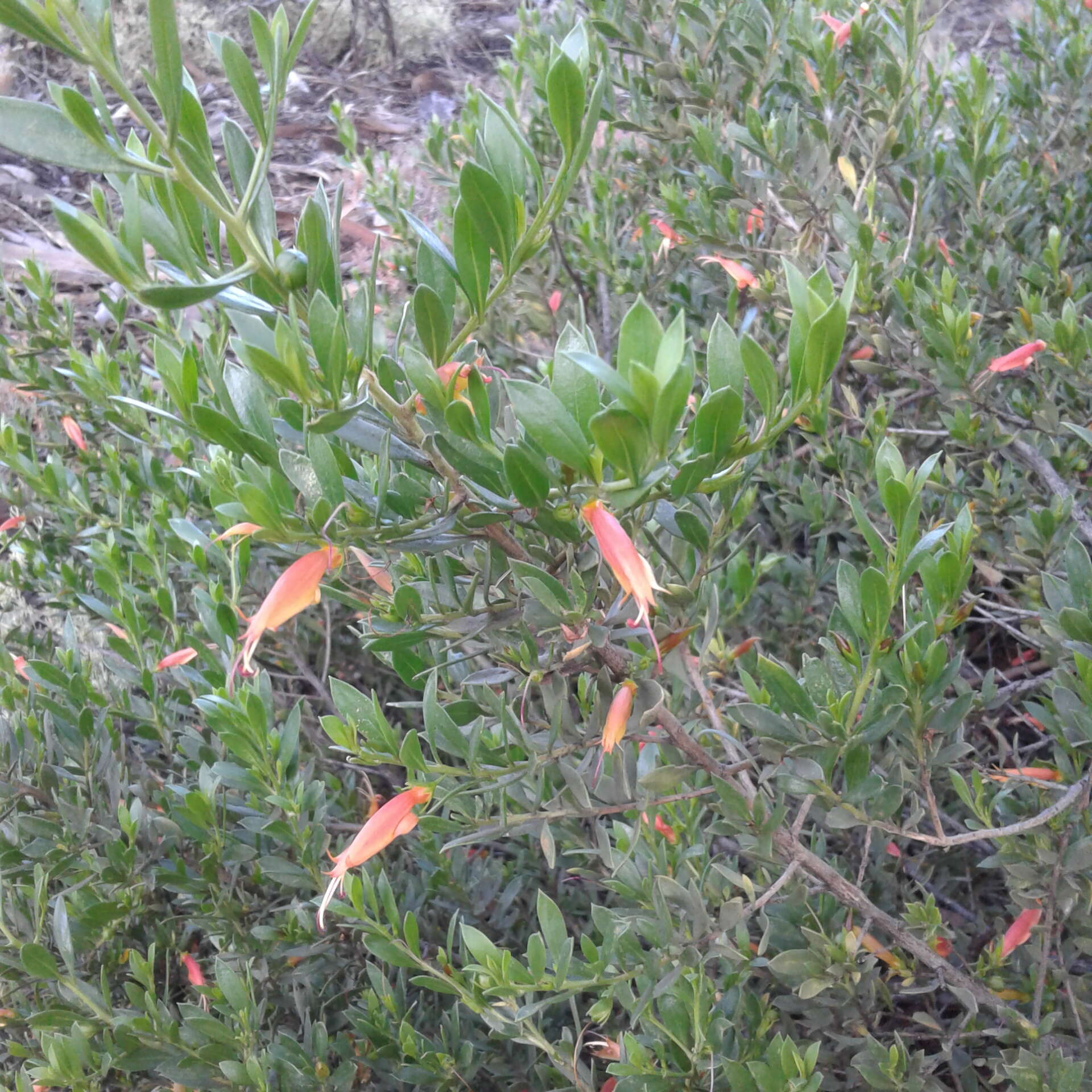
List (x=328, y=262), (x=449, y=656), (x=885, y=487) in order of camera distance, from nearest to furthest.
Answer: (x=328, y=262) → (x=885, y=487) → (x=449, y=656)

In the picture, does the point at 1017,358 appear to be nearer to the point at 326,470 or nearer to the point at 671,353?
the point at 671,353

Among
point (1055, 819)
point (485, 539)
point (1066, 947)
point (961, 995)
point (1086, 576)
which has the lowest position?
point (1066, 947)

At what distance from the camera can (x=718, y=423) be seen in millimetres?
803

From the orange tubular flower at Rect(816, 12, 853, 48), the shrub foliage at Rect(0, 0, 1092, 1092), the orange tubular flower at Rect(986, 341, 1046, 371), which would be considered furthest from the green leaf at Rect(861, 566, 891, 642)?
the orange tubular flower at Rect(816, 12, 853, 48)

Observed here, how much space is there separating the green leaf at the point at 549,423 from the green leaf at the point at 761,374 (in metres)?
0.20

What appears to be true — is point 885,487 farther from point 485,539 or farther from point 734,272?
point 734,272

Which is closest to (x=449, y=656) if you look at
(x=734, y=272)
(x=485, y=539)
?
(x=485, y=539)

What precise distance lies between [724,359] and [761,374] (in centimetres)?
4

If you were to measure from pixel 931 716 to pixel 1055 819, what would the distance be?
267 mm

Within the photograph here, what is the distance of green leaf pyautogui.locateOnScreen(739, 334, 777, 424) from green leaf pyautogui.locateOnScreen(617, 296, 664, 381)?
6.0 inches

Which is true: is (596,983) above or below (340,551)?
below

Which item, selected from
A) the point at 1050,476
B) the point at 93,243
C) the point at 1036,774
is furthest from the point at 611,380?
the point at 1050,476

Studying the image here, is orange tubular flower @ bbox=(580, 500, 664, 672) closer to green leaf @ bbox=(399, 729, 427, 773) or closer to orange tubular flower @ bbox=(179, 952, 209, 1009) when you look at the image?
green leaf @ bbox=(399, 729, 427, 773)

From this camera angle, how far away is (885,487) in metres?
0.96
